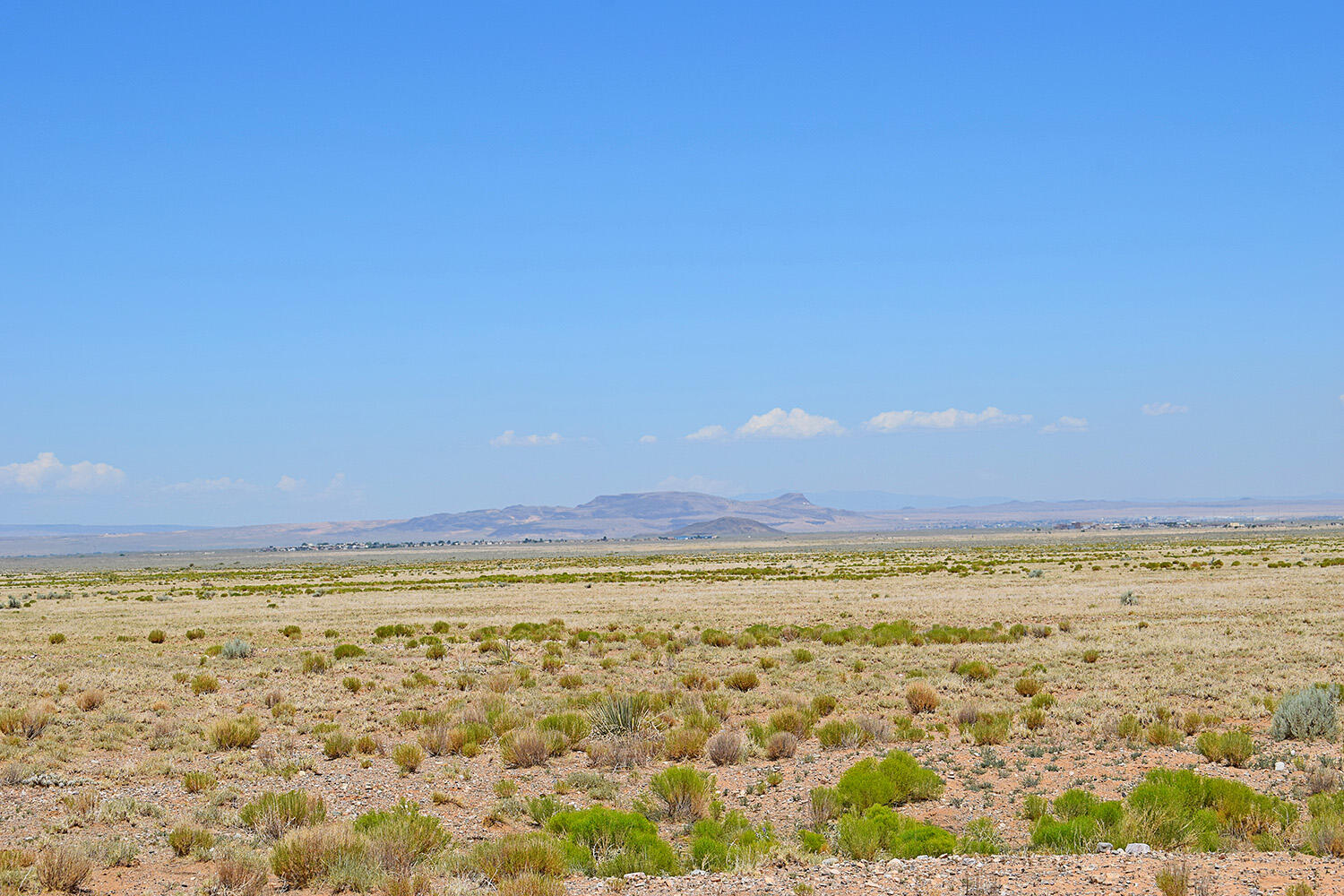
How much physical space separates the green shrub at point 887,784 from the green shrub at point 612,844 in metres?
2.65

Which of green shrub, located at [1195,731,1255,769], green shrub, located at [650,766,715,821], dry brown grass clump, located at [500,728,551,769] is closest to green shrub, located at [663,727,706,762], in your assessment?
dry brown grass clump, located at [500,728,551,769]

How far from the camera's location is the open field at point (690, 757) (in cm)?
862

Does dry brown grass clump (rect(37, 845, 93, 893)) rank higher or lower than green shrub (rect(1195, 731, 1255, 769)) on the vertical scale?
higher

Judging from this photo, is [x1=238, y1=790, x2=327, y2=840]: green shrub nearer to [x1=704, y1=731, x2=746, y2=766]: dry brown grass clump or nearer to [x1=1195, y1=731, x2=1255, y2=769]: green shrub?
[x1=704, y1=731, x2=746, y2=766]: dry brown grass clump

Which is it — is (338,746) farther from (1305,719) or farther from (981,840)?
(1305,719)

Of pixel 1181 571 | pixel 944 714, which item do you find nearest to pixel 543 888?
pixel 944 714

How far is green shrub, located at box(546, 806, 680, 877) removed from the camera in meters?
8.63

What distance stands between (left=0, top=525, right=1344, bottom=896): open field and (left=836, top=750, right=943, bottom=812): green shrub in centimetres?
3

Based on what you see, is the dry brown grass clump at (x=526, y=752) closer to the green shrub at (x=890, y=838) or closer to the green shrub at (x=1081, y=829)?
the green shrub at (x=890, y=838)

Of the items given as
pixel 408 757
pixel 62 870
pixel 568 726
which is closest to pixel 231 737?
pixel 408 757

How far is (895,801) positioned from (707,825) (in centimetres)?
263

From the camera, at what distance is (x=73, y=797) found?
11773 millimetres

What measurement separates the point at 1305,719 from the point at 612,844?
34.0ft

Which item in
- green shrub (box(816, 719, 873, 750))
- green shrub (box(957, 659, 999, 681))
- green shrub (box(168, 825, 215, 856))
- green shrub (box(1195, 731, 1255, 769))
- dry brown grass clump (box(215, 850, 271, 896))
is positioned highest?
dry brown grass clump (box(215, 850, 271, 896))
